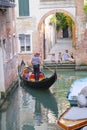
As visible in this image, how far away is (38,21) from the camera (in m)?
21.6

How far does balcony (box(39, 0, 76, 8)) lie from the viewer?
21.1 m

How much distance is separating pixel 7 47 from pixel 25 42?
7145 millimetres

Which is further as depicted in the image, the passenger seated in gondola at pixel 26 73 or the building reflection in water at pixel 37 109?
the passenger seated in gondola at pixel 26 73

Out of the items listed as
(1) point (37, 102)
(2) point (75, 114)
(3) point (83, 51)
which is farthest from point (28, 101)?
(3) point (83, 51)

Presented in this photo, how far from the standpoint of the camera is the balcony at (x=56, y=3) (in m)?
21.1

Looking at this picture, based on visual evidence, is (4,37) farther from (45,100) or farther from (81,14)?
(81,14)

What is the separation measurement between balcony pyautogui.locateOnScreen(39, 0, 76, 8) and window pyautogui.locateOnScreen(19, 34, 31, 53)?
1.73m

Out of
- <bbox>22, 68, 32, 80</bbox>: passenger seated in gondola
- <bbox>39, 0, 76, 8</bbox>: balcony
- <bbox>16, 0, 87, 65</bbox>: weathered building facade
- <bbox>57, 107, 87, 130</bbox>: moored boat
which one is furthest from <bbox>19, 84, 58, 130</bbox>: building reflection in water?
<bbox>39, 0, 76, 8</bbox>: balcony

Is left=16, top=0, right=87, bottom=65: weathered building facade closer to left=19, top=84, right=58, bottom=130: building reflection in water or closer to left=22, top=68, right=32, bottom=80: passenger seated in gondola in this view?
left=22, top=68, right=32, bottom=80: passenger seated in gondola

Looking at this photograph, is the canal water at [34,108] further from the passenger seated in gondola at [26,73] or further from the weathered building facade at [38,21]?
the weathered building facade at [38,21]

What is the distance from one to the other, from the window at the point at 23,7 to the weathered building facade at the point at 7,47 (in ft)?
15.9

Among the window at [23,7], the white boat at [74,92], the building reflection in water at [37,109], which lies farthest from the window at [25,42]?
the white boat at [74,92]

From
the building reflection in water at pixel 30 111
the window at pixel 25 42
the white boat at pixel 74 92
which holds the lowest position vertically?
the building reflection in water at pixel 30 111

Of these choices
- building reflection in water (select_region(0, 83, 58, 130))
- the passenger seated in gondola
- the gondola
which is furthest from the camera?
the passenger seated in gondola
